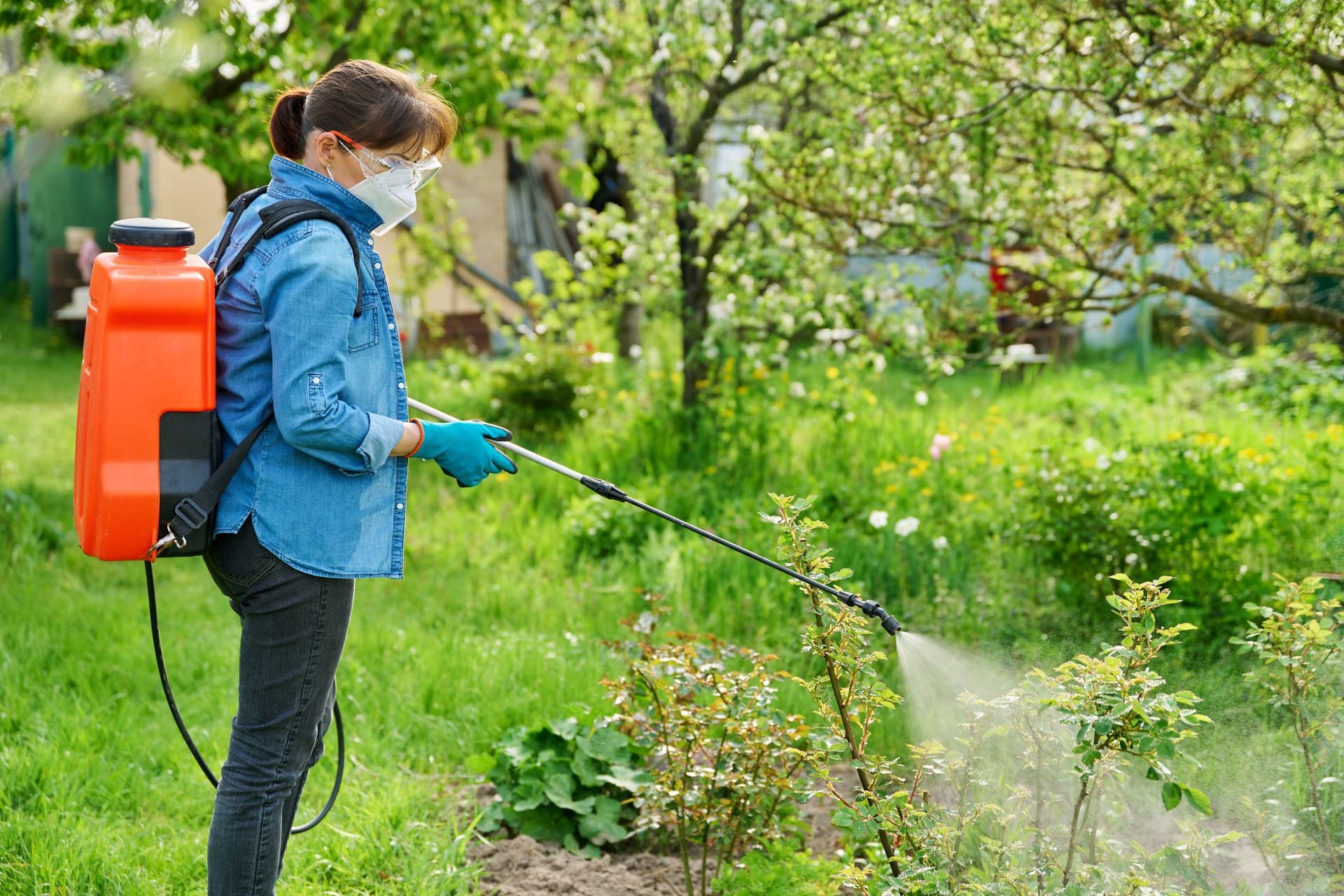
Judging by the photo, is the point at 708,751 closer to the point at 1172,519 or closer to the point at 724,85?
the point at 1172,519

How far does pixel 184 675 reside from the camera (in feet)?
12.9

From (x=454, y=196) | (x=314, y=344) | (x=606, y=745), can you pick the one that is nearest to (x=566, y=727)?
(x=606, y=745)

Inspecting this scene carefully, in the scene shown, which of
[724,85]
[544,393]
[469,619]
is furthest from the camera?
[544,393]

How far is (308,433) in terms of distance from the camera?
6.54 feet

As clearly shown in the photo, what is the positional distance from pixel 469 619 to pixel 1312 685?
2.95 meters

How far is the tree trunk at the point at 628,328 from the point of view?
8.91 meters

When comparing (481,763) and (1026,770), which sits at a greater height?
(1026,770)

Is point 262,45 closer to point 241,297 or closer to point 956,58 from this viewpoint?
point 956,58

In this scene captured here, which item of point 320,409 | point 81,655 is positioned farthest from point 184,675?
point 320,409

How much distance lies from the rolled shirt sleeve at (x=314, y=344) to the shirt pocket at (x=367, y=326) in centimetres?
6

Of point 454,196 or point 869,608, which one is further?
point 454,196

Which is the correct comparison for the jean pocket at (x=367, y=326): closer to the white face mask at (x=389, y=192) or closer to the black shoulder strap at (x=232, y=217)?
the white face mask at (x=389, y=192)

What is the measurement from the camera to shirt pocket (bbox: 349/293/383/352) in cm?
211

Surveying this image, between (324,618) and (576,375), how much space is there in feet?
16.3
